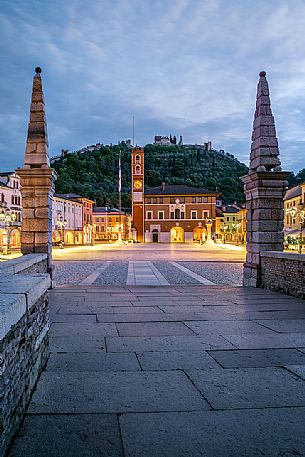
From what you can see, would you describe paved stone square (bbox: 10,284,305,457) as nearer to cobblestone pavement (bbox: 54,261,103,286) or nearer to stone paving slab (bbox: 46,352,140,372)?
stone paving slab (bbox: 46,352,140,372)

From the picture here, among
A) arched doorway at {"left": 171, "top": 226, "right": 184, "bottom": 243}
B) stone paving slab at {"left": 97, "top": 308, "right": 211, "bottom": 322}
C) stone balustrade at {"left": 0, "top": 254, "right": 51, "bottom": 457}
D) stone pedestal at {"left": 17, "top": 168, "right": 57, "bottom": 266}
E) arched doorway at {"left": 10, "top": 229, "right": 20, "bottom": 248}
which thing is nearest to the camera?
stone balustrade at {"left": 0, "top": 254, "right": 51, "bottom": 457}

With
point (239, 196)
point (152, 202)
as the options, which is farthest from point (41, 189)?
point (239, 196)

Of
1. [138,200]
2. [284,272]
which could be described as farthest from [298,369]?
[138,200]

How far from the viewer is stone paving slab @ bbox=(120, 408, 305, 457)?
239 centimetres

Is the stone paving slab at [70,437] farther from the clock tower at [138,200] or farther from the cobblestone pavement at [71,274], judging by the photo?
the clock tower at [138,200]

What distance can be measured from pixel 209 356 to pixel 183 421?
1.58 meters

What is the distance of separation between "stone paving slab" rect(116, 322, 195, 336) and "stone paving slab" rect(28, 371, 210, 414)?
5.09 feet

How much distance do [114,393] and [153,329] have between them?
91.9 inches

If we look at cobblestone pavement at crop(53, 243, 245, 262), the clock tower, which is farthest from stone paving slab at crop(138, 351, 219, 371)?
the clock tower

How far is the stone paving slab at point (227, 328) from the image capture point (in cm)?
A: 543

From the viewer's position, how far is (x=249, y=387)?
342cm

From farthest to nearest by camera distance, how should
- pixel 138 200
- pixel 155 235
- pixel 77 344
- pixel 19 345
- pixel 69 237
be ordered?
pixel 155 235 < pixel 138 200 < pixel 69 237 < pixel 77 344 < pixel 19 345

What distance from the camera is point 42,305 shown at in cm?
376

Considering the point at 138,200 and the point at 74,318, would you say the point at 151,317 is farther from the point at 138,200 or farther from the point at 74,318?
the point at 138,200
